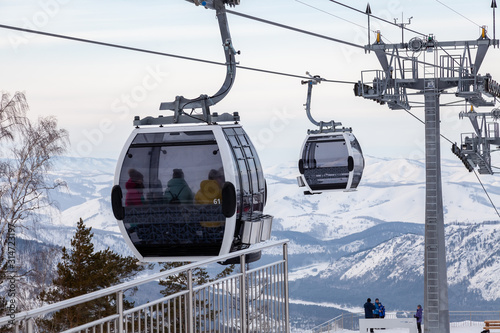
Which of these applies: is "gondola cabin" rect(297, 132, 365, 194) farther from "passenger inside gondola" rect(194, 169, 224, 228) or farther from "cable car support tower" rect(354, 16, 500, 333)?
"passenger inside gondola" rect(194, 169, 224, 228)

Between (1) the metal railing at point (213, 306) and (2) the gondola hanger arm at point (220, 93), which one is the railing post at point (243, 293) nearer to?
(1) the metal railing at point (213, 306)

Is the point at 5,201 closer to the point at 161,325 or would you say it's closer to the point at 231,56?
the point at 231,56

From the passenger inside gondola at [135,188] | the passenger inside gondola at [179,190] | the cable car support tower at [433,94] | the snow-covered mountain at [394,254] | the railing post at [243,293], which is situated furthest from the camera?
the snow-covered mountain at [394,254]

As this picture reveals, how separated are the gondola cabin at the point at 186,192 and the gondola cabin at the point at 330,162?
11.6 m

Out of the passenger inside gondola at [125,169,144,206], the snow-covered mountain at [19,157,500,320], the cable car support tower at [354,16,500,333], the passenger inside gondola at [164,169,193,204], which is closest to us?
the passenger inside gondola at [164,169,193,204]

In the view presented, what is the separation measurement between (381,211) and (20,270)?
180289 mm

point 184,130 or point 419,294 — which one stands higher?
point 184,130

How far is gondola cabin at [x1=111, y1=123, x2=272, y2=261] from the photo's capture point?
29.0 ft

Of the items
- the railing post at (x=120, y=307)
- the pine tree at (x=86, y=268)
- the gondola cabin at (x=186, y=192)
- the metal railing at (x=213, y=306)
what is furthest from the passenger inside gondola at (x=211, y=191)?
the pine tree at (x=86, y=268)

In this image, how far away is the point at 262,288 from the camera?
24.3 ft

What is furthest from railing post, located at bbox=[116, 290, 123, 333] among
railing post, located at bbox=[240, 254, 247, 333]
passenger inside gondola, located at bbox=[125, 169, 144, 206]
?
passenger inside gondola, located at bbox=[125, 169, 144, 206]

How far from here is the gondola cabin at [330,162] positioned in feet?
67.9

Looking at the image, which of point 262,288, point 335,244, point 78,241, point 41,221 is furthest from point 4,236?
point 335,244

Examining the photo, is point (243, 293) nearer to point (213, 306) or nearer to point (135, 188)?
point (213, 306)
